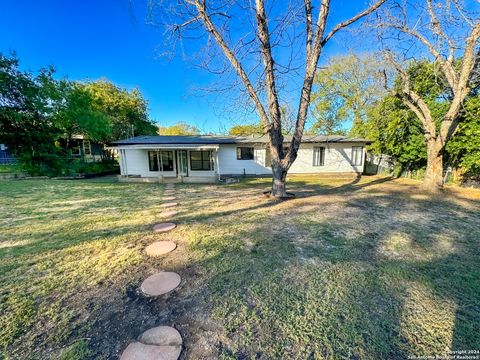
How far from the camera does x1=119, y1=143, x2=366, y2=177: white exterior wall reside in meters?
12.2

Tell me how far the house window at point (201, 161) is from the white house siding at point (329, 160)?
5499 millimetres

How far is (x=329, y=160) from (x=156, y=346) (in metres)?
14.0

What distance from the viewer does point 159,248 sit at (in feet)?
10.2

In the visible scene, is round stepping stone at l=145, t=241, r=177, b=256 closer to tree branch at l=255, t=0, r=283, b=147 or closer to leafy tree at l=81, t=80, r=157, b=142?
tree branch at l=255, t=0, r=283, b=147

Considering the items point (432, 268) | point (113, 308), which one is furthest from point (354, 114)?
point (113, 308)

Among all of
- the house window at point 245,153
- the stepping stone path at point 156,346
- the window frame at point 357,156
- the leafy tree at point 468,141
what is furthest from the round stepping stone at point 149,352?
the window frame at point 357,156

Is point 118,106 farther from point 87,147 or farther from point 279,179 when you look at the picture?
point 279,179

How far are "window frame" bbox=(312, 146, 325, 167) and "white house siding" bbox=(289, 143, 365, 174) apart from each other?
151 millimetres

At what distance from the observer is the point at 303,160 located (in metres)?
13.5

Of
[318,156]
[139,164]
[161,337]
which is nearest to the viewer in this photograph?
Answer: [161,337]

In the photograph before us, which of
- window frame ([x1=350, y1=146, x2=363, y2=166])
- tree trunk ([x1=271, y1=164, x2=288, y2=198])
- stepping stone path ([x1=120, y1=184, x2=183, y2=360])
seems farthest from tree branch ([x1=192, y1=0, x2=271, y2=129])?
window frame ([x1=350, y1=146, x2=363, y2=166])

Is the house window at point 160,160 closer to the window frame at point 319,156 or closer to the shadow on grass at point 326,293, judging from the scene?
the shadow on grass at point 326,293

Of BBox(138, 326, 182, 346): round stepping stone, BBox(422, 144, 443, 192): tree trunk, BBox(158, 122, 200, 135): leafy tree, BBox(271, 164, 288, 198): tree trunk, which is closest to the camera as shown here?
BBox(138, 326, 182, 346): round stepping stone

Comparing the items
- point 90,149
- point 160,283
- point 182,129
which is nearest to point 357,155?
point 160,283
